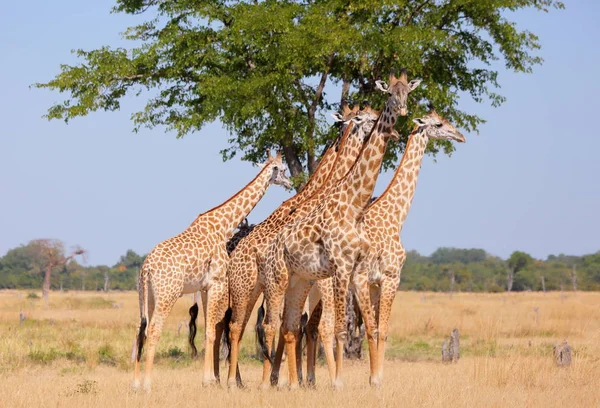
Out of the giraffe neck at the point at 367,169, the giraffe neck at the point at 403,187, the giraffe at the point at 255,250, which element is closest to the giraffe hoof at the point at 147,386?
the giraffe at the point at 255,250

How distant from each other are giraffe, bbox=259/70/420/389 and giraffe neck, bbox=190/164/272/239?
1.25m

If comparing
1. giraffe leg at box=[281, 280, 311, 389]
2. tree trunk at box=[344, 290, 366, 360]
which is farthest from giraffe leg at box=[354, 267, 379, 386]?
tree trunk at box=[344, 290, 366, 360]

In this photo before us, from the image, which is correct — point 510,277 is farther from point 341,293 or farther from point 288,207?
point 341,293

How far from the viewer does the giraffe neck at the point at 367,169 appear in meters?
10.2

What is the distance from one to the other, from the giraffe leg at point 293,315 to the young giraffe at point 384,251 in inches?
9.5

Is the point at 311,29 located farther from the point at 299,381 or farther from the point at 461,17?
the point at 299,381

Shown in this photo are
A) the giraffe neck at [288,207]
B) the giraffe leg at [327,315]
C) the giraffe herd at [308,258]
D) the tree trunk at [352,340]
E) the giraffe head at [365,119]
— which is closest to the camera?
the giraffe herd at [308,258]

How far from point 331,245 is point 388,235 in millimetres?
1777

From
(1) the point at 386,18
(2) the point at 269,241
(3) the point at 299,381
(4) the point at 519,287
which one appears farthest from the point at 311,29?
(4) the point at 519,287

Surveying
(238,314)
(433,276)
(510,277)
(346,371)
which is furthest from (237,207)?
(433,276)

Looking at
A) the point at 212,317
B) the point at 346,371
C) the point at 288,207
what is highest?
the point at 288,207

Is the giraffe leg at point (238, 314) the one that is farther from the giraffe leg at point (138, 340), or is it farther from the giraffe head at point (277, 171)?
the giraffe head at point (277, 171)

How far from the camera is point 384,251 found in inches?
458

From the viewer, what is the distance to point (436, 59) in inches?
658
